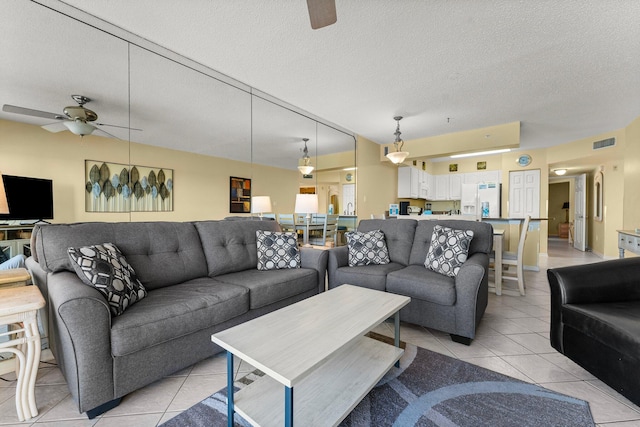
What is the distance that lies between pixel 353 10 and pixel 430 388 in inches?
103

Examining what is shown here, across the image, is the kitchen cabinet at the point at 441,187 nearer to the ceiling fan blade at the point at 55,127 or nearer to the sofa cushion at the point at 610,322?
the sofa cushion at the point at 610,322

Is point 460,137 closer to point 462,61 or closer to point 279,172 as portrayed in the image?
point 462,61

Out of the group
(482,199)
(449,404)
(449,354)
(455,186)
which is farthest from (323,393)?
(455,186)

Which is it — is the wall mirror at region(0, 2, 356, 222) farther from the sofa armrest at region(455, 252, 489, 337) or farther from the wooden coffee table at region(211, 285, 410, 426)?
the sofa armrest at region(455, 252, 489, 337)

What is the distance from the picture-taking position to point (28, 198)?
207 cm

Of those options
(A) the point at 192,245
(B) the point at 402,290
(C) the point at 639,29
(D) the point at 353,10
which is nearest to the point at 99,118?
(A) the point at 192,245

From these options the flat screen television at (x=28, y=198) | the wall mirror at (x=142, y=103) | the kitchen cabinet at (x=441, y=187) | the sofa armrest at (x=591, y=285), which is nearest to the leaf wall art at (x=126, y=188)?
the wall mirror at (x=142, y=103)

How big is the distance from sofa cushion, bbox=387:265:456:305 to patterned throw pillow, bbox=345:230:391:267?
1.21 feet

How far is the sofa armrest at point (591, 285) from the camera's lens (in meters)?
1.70

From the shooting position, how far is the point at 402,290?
2.31 metres

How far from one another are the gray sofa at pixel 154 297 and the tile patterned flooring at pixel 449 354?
0.36ft

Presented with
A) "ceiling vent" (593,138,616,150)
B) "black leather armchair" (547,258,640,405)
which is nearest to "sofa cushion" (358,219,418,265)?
"black leather armchair" (547,258,640,405)

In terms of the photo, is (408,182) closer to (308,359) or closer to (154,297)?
(154,297)

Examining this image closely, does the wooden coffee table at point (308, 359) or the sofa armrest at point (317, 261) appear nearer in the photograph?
the wooden coffee table at point (308, 359)
